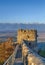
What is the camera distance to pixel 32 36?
42.4m

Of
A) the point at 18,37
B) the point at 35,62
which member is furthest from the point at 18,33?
the point at 35,62

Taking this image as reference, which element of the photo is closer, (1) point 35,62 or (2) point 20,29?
(1) point 35,62

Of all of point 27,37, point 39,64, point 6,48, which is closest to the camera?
point 39,64

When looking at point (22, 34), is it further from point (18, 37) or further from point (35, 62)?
point (35, 62)

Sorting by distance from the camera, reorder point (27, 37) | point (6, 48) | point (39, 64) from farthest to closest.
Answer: point (6, 48), point (27, 37), point (39, 64)

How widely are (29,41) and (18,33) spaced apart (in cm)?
222

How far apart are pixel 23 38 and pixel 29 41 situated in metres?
0.97

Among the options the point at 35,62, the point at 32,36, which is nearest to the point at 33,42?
the point at 32,36

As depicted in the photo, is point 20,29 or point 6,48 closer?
point 20,29

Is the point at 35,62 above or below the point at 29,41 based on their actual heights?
above

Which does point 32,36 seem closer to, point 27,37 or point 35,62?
point 27,37

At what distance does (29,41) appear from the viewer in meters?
42.1

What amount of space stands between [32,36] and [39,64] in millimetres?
36857

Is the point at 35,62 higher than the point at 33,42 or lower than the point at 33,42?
higher
